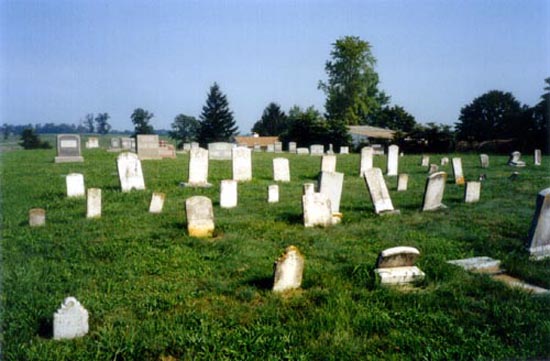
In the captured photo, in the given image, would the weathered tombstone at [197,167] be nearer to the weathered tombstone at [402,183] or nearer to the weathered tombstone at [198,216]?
the weathered tombstone at [198,216]

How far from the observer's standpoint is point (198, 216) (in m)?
7.26

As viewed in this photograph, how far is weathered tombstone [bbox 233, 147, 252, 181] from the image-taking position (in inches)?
602

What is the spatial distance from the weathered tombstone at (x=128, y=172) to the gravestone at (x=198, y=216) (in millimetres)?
5895

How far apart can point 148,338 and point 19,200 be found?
9437 mm

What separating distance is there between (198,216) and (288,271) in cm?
295

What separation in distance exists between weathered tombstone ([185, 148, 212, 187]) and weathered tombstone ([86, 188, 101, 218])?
4.74m

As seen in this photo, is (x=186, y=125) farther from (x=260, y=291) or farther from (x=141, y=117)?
(x=260, y=291)

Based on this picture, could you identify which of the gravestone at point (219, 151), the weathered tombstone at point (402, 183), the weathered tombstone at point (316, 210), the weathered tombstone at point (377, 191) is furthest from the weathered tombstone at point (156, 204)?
the gravestone at point (219, 151)

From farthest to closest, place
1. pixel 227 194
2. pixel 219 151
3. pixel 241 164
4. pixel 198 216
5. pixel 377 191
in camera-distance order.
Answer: pixel 219 151 < pixel 241 164 < pixel 227 194 < pixel 377 191 < pixel 198 216

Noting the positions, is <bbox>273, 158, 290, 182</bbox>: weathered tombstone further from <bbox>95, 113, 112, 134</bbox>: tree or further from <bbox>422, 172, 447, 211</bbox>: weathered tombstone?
<bbox>95, 113, 112, 134</bbox>: tree

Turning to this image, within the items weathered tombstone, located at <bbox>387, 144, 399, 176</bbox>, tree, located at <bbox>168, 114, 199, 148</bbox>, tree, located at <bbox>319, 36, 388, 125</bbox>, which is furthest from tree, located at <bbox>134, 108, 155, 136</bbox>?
weathered tombstone, located at <bbox>387, 144, 399, 176</bbox>

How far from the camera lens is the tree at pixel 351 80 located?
183ft

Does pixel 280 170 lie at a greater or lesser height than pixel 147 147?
lesser

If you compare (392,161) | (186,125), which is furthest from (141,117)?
(392,161)
